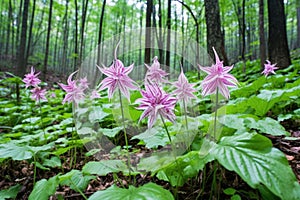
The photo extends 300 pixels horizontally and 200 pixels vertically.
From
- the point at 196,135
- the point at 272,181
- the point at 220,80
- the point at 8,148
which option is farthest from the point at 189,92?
the point at 8,148

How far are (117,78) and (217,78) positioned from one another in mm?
538

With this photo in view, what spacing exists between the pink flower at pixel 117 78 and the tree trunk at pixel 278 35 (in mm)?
5890

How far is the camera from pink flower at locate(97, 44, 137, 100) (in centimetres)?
125

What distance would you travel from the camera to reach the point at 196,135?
1831mm

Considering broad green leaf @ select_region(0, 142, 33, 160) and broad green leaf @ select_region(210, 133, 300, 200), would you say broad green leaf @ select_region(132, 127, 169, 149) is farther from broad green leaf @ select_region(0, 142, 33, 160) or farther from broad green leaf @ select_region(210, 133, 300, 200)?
broad green leaf @ select_region(0, 142, 33, 160)

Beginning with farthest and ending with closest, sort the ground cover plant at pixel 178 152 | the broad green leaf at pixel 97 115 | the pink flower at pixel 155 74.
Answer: the broad green leaf at pixel 97 115
the pink flower at pixel 155 74
the ground cover plant at pixel 178 152

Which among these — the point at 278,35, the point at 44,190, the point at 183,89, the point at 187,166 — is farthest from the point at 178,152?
the point at 278,35

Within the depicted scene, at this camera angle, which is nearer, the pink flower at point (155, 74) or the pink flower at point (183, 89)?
the pink flower at point (183, 89)

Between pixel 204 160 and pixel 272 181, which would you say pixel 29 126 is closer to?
pixel 204 160

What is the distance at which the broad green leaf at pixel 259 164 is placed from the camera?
88cm

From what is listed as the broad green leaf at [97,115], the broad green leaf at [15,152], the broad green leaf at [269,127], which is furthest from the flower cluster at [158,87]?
the broad green leaf at [97,115]

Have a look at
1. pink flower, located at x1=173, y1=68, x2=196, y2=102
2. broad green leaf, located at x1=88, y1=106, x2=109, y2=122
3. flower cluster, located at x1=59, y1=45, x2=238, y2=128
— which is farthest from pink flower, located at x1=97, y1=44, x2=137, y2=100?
broad green leaf, located at x1=88, y1=106, x2=109, y2=122

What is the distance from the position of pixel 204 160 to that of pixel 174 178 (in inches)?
14.2

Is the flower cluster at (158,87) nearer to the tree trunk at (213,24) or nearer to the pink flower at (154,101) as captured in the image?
the pink flower at (154,101)
